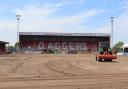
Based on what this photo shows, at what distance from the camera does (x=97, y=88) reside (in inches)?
821

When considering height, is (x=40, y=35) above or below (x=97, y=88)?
above

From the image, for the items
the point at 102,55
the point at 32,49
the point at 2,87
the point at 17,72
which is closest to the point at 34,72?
the point at 17,72

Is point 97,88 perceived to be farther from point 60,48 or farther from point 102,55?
point 60,48

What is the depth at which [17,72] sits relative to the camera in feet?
110

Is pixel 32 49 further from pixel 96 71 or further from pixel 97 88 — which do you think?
pixel 97 88

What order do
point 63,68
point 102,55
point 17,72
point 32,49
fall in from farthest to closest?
point 32,49 → point 102,55 → point 63,68 → point 17,72

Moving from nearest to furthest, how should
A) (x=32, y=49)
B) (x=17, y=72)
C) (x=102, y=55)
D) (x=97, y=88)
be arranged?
A: 1. (x=97, y=88)
2. (x=17, y=72)
3. (x=102, y=55)
4. (x=32, y=49)

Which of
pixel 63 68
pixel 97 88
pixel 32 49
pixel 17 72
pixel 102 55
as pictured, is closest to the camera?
pixel 97 88

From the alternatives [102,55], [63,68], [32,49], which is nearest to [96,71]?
[63,68]

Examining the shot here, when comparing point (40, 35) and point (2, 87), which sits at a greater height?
point (40, 35)

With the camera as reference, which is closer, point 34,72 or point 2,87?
point 2,87

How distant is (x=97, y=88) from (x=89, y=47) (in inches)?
4079

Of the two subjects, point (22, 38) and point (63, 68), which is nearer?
point (63, 68)

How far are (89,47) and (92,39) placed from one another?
2883 millimetres
